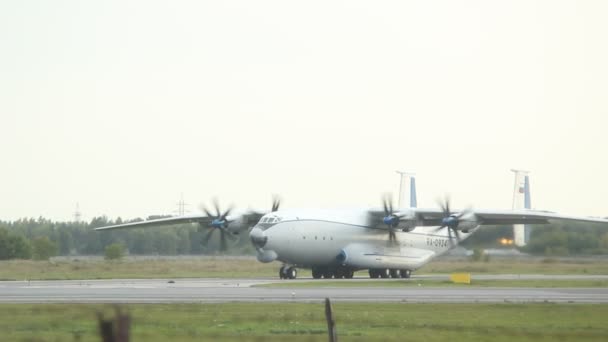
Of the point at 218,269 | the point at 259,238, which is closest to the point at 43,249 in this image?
the point at 218,269

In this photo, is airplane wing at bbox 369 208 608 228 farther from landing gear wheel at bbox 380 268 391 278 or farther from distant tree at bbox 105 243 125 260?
distant tree at bbox 105 243 125 260

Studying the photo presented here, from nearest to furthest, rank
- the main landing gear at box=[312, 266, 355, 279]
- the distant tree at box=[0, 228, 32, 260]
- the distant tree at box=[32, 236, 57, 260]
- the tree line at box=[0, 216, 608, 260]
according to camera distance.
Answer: the main landing gear at box=[312, 266, 355, 279]
the tree line at box=[0, 216, 608, 260]
the distant tree at box=[0, 228, 32, 260]
the distant tree at box=[32, 236, 57, 260]

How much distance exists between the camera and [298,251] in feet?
171

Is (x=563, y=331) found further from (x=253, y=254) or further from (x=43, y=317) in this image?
(x=253, y=254)

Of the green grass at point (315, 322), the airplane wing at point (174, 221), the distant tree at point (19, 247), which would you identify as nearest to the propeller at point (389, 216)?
the airplane wing at point (174, 221)

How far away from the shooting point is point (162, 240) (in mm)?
102875

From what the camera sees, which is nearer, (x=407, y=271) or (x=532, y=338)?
(x=532, y=338)

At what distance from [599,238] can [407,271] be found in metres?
14.2

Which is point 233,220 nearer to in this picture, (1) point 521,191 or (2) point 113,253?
(1) point 521,191

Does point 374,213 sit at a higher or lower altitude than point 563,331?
higher

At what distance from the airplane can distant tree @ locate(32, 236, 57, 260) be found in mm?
28584

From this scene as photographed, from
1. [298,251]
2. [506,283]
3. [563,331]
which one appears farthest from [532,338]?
[298,251]

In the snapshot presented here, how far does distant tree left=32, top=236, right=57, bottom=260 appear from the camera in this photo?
279ft

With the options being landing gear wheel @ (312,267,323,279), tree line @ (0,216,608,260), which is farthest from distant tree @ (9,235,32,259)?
landing gear wheel @ (312,267,323,279)
